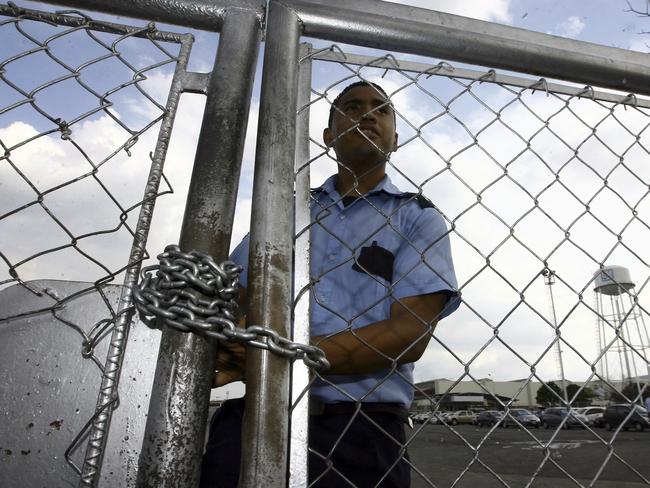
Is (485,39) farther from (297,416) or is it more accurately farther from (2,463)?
(2,463)

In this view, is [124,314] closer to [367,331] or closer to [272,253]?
[272,253]

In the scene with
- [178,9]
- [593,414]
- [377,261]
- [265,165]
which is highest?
[593,414]

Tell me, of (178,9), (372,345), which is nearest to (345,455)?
(372,345)

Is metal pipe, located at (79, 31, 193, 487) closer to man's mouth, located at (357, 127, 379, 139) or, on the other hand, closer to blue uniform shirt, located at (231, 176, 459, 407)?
blue uniform shirt, located at (231, 176, 459, 407)

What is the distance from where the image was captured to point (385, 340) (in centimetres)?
117

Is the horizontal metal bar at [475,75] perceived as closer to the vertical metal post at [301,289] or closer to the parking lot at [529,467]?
the vertical metal post at [301,289]

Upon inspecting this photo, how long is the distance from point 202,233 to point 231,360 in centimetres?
24

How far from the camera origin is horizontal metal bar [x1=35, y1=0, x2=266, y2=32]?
847 mm

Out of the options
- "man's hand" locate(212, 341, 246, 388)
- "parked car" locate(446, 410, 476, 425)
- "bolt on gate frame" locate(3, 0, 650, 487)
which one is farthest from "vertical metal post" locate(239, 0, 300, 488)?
"parked car" locate(446, 410, 476, 425)

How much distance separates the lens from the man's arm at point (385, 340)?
1.08m

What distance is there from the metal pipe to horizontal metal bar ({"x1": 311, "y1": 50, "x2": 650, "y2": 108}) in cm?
35

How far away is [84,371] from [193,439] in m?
0.23

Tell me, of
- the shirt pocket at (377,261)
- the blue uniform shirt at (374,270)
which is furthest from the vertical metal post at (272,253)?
the shirt pocket at (377,261)

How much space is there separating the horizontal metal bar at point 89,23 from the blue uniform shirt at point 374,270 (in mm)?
505
